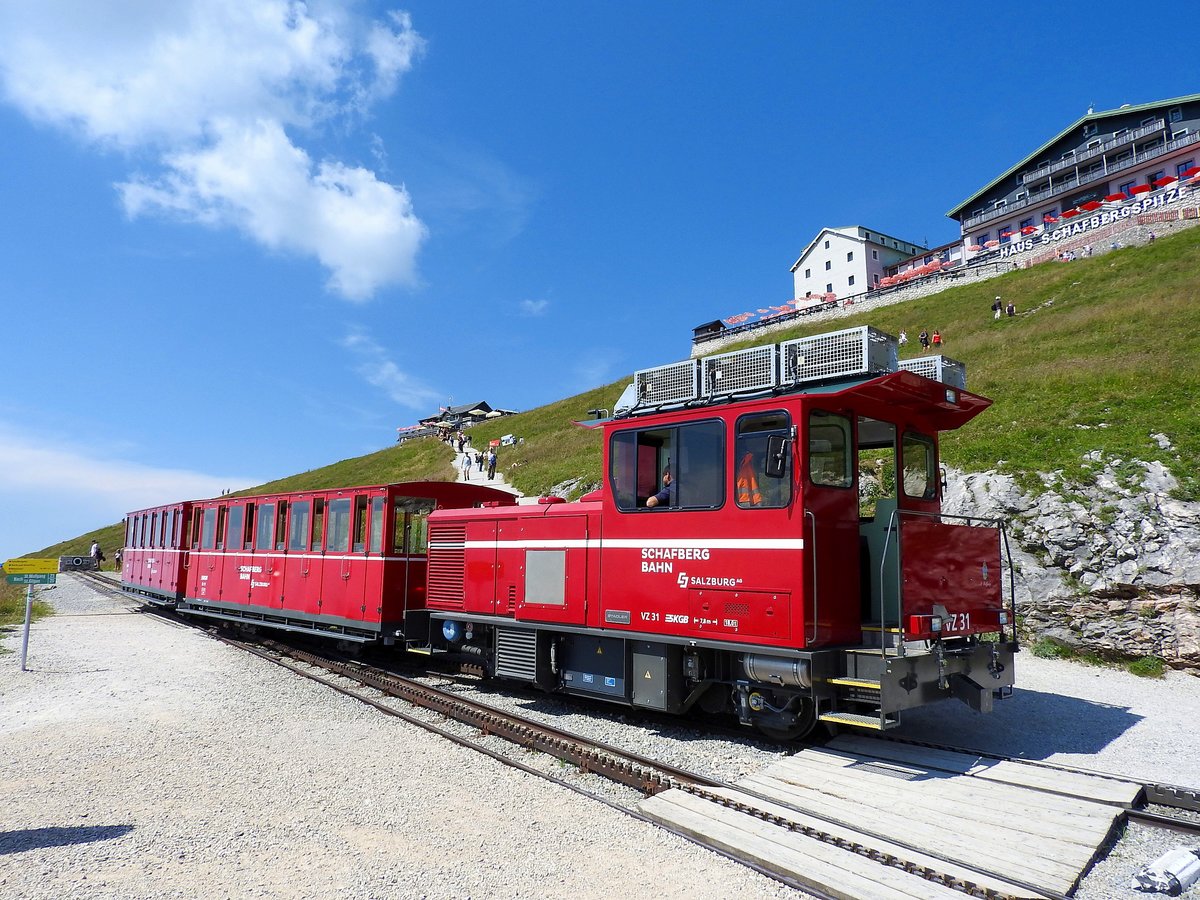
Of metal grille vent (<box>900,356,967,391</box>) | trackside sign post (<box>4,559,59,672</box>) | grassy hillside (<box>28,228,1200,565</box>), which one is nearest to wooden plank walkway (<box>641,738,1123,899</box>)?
metal grille vent (<box>900,356,967,391</box>)

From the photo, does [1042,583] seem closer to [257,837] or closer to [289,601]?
[257,837]

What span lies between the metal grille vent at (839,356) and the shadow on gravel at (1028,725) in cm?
411

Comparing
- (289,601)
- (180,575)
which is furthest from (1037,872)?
(180,575)

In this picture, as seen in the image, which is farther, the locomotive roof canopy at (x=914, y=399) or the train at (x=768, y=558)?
the locomotive roof canopy at (x=914, y=399)

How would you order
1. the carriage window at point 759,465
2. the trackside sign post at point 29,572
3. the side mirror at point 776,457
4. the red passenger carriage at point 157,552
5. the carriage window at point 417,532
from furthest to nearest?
the red passenger carriage at point 157,552 < the trackside sign post at point 29,572 < the carriage window at point 417,532 < the carriage window at point 759,465 < the side mirror at point 776,457

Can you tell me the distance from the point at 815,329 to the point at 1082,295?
2015cm

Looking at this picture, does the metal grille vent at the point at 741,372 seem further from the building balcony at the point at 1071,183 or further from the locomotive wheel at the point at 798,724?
the building balcony at the point at 1071,183

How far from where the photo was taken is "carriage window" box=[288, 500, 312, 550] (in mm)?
14758

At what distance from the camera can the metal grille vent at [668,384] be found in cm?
853

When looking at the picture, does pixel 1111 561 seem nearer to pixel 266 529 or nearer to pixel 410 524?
pixel 410 524

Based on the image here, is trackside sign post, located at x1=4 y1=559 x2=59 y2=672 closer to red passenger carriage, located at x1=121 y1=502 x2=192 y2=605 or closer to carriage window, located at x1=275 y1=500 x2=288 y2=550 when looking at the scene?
carriage window, located at x1=275 y1=500 x2=288 y2=550

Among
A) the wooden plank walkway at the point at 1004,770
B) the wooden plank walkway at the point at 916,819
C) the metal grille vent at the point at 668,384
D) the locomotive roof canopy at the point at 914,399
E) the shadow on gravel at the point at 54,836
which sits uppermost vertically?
the metal grille vent at the point at 668,384

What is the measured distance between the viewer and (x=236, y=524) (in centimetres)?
1728

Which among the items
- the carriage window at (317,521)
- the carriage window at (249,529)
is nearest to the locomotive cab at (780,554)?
the carriage window at (317,521)
